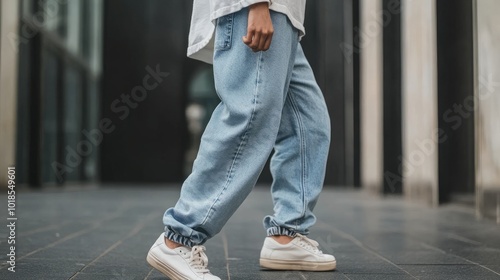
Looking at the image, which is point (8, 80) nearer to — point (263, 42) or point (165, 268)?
point (165, 268)

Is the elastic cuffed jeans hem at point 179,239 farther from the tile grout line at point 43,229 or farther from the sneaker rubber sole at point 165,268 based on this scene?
the tile grout line at point 43,229

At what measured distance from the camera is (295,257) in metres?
2.51

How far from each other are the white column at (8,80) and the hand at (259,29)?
24.6 feet

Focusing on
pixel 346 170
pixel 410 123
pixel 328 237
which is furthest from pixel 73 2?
pixel 328 237

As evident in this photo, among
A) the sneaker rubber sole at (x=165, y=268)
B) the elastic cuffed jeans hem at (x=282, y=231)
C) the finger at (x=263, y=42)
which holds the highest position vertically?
the finger at (x=263, y=42)

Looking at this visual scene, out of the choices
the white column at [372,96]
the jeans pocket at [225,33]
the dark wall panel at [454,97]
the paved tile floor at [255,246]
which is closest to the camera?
the jeans pocket at [225,33]

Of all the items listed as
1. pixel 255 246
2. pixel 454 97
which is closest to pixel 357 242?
pixel 255 246

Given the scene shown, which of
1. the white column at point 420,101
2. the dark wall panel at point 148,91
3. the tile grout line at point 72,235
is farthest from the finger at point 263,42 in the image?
the dark wall panel at point 148,91

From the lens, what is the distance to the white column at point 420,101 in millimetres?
6543

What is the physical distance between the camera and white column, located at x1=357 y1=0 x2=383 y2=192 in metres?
8.59

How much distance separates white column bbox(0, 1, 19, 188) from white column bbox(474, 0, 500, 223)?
6308 millimetres

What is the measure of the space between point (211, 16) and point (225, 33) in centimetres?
8

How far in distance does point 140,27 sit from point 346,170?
5.90 metres

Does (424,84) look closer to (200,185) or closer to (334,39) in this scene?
(200,185)
